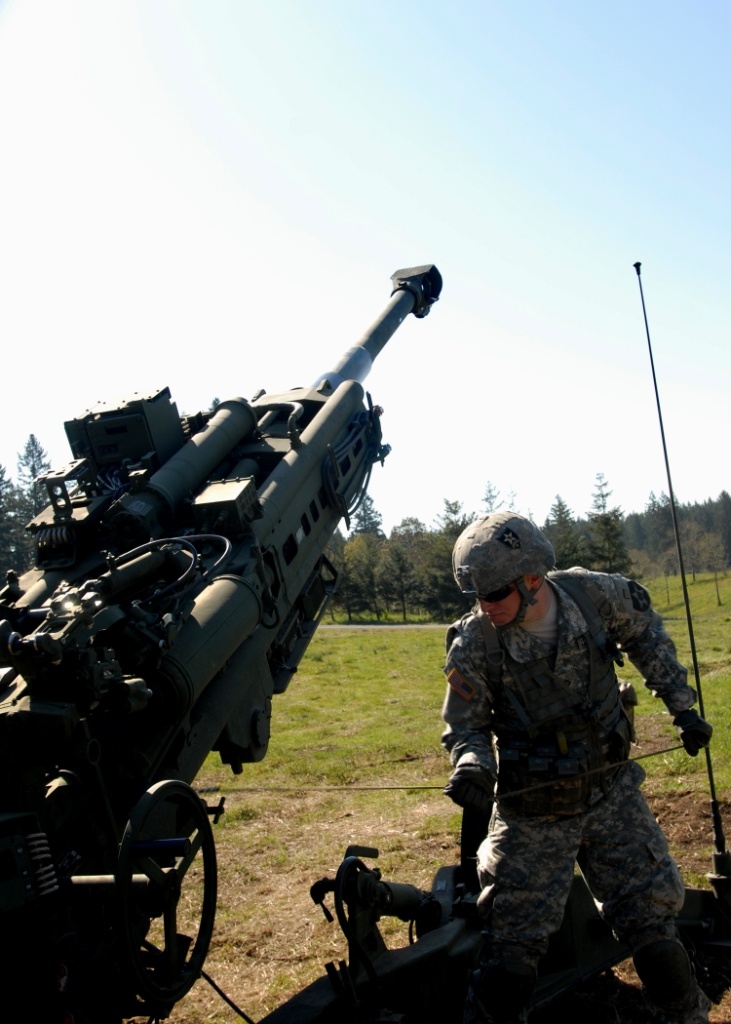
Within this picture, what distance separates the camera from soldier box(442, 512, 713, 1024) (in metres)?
3.43

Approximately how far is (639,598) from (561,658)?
45 centimetres

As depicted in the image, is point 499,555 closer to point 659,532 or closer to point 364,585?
point 364,585

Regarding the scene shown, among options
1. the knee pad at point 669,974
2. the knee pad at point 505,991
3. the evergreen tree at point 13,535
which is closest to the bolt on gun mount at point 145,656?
the knee pad at point 505,991

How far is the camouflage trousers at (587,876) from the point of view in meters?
3.49

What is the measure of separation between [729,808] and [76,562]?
420 cm

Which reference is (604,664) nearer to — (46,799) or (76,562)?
(46,799)

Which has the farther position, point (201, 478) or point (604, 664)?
point (201, 478)

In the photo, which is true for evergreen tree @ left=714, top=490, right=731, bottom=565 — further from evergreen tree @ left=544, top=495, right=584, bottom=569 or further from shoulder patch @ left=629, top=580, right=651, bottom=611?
shoulder patch @ left=629, top=580, right=651, bottom=611

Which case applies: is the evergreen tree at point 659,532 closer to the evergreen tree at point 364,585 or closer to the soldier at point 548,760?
the evergreen tree at point 364,585

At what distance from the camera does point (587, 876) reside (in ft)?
12.2

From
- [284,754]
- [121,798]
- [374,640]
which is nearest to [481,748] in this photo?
[121,798]

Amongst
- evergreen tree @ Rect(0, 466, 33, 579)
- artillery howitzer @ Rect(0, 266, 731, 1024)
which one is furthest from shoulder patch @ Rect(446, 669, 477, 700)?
evergreen tree @ Rect(0, 466, 33, 579)

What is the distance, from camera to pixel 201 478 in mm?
5543

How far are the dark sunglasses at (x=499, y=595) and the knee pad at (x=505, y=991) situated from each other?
1308 millimetres
